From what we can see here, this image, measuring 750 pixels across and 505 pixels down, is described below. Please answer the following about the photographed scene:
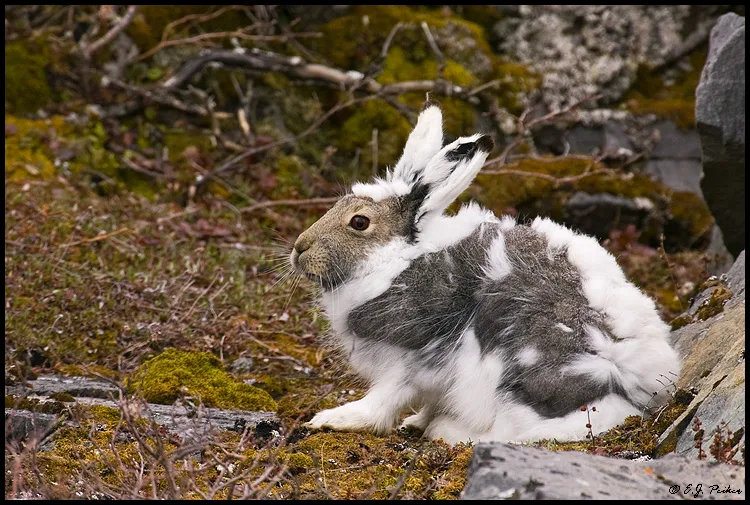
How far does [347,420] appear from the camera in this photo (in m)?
6.22

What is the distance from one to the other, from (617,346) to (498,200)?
5281 mm

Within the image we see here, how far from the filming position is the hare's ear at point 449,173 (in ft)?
20.3

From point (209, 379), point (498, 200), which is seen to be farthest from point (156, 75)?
point (209, 379)

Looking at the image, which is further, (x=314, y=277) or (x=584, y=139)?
(x=584, y=139)

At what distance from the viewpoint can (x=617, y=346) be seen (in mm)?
5773

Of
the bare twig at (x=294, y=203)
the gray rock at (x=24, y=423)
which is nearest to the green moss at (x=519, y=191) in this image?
the bare twig at (x=294, y=203)

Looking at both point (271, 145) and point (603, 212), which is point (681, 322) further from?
point (271, 145)

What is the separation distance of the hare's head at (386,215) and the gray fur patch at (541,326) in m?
0.75

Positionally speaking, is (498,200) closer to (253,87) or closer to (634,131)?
(634,131)

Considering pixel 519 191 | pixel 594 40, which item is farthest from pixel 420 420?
pixel 594 40

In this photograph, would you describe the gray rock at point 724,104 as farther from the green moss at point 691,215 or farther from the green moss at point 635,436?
the green moss at point 691,215

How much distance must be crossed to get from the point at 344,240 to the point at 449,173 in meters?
0.90

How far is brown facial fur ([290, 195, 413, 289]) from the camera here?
6453 millimetres

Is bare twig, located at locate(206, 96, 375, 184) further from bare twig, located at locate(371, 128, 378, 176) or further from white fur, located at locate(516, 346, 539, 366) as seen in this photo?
white fur, located at locate(516, 346, 539, 366)
